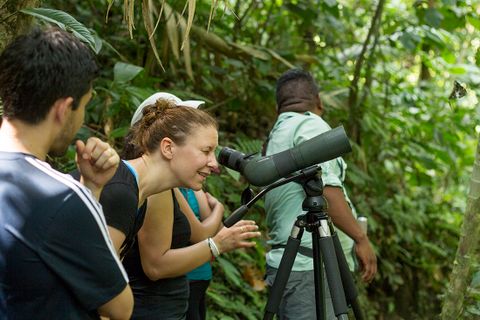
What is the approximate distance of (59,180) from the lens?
1.37 meters

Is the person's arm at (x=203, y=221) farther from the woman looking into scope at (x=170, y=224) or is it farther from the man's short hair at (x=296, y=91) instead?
the man's short hair at (x=296, y=91)

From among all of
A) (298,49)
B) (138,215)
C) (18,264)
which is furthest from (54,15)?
(298,49)

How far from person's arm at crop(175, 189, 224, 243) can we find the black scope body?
275mm

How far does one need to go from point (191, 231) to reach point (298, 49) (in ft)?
12.5

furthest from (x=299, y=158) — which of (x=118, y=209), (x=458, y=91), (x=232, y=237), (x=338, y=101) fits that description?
(x=338, y=101)

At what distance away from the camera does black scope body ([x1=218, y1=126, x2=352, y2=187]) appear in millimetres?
2480

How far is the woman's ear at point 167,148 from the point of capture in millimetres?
2146

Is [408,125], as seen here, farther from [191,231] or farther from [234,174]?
[191,231]

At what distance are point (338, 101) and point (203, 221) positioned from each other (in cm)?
262

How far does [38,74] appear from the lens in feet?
4.53

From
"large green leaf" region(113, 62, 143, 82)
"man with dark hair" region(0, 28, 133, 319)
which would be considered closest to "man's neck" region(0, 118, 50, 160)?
"man with dark hair" region(0, 28, 133, 319)

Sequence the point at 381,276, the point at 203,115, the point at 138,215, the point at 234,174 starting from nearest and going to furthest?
1. the point at 138,215
2. the point at 203,115
3. the point at 234,174
4. the point at 381,276

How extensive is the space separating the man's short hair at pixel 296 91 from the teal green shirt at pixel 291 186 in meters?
0.09

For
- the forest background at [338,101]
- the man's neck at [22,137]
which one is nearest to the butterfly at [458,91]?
the forest background at [338,101]
